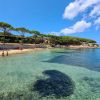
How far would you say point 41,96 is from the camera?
1595 centimetres

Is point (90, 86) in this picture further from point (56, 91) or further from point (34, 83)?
point (34, 83)

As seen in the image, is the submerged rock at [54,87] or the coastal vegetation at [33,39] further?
the coastal vegetation at [33,39]

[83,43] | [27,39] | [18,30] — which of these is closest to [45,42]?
[27,39]

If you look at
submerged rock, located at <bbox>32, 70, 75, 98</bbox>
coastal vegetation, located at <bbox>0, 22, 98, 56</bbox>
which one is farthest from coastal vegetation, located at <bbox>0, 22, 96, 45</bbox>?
submerged rock, located at <bbox>32, 70, 75, 98</bbox>

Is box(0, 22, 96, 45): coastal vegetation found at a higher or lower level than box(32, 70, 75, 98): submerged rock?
higher

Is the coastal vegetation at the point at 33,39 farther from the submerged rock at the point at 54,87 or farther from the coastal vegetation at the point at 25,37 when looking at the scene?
the submerged rock at the point at 54,87

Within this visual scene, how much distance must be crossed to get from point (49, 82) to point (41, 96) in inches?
204

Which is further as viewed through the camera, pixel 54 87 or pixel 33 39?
pixel 33 39

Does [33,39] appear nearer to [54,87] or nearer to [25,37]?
[25,37]

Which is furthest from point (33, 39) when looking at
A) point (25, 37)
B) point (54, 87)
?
point (54, 87)

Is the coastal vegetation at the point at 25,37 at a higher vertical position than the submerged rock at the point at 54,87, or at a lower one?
higher

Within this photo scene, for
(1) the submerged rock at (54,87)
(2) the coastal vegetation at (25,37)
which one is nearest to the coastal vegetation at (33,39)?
(2) the coastal vegetation at (25,37)

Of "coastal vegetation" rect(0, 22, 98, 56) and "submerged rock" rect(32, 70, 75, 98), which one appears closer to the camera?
"submerged rock" rect(32, 70, 75, 98)

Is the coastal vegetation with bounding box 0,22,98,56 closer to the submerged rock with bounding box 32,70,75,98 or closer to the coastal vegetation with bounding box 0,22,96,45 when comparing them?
the coastal vegetation with bounding box 0,22,96,45
